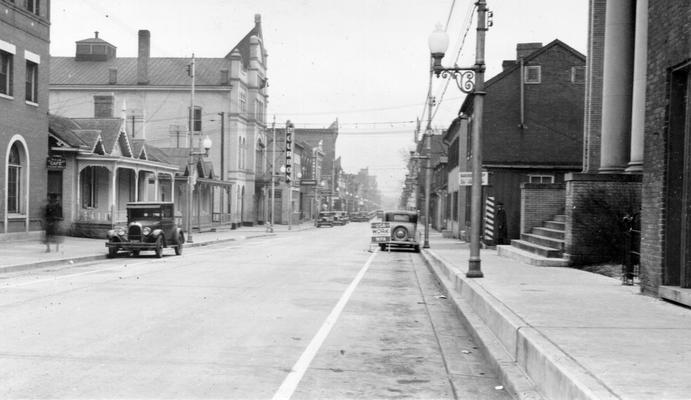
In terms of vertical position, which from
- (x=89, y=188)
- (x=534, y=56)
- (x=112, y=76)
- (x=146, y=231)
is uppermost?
(x=112, y=76)

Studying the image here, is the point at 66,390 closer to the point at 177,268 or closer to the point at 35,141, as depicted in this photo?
the point at 177,268

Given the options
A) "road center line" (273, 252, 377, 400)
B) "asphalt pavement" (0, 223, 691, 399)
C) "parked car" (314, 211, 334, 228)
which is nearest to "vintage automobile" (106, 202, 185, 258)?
"road center line" (273, 252, 377, 400)

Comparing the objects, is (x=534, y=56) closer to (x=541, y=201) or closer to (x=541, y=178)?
(x=541, y=178)

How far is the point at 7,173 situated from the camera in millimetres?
25391

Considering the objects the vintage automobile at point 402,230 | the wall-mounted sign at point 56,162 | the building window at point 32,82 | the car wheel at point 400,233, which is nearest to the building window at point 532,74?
the vintage automobile at point 402,230

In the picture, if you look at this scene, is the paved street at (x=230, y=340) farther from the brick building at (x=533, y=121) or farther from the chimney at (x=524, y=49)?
the chimney at (x=524, y=49)

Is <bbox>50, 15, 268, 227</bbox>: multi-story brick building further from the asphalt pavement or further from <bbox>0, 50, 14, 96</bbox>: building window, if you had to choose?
the asphalt pavement

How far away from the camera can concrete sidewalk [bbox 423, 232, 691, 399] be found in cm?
527

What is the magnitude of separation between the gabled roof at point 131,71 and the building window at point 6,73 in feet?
109

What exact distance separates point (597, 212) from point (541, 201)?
618cm

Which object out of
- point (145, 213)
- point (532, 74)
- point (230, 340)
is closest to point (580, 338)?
point (230, 340)

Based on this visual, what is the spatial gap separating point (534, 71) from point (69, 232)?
23.3 m

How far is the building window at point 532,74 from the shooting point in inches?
1341

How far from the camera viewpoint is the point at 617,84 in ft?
59.0
